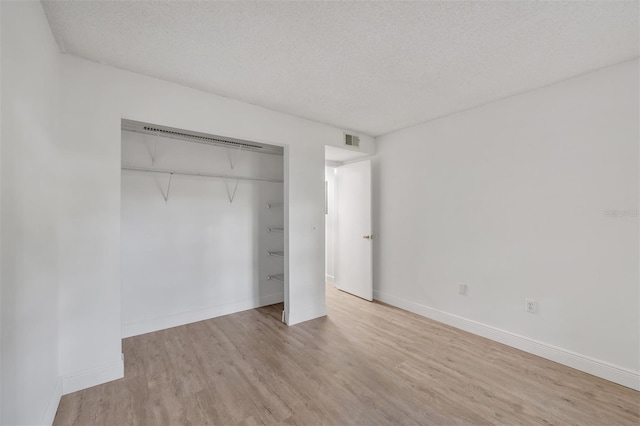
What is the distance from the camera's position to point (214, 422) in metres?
1.75

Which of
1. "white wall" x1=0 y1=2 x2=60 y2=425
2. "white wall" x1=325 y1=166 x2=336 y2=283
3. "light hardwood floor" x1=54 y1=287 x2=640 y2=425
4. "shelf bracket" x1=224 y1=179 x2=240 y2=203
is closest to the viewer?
"white wall" x1=0 y1=2 x2=60 y2=425

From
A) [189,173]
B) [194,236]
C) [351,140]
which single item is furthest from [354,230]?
[189,173]

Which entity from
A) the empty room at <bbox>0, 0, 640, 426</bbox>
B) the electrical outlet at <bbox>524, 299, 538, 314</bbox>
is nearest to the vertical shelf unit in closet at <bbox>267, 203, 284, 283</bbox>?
the empty room at <bbox>0, 0, 640, 426</bbox>

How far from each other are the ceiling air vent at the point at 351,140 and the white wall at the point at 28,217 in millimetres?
2975

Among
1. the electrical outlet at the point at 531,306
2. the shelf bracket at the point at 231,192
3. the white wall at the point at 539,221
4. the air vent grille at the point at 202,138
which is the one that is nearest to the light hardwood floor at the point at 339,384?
the white wall at the point at 539,221

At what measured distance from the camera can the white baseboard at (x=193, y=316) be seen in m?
2.93

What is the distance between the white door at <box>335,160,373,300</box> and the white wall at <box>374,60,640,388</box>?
23.8 inches

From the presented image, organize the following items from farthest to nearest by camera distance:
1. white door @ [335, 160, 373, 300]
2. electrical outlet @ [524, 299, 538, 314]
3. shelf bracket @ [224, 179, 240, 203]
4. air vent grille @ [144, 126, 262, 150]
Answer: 1. white door @ [335, 160, 373, 300]
2. shelf bracket @ [224, 179, 240, 203]
3. air vent grille @ [144, 126, 262, 150]
4. electrical outlet @ [524, 299, 538, 314]

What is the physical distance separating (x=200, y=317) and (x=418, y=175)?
10.9 ft

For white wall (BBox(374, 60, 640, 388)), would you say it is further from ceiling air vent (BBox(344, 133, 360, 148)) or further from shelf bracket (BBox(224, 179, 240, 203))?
shelf bracket (BBox(224, 179, 240, 203))

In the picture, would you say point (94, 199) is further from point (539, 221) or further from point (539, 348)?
point (539, 348)

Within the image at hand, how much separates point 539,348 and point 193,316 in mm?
3649

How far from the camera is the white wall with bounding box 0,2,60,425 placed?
1.20 metres

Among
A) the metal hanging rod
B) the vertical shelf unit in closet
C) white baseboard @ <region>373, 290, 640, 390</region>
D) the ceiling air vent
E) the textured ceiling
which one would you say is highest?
the textured ceiling
